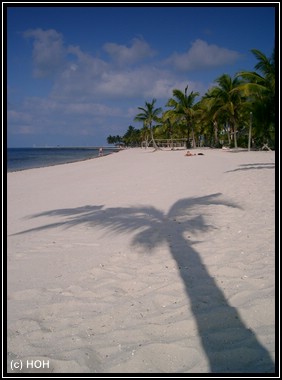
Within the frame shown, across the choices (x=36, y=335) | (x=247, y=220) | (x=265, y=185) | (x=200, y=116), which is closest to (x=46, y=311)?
(x=36, y=335)

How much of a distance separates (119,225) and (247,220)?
2.67m

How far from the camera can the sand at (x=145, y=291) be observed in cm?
241

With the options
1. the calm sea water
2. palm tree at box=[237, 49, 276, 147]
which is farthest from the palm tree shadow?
the calm sea water

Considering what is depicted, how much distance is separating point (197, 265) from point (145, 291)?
3.17 ft

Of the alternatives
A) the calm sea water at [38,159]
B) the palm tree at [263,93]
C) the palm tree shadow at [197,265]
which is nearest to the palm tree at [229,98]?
the palm tree at [263,93]

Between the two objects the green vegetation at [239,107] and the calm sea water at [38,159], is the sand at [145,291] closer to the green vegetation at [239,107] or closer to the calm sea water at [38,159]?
the green vegetation at [239,107]

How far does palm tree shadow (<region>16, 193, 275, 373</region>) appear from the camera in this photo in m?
2.31

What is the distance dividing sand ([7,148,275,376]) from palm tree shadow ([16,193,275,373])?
0.5 inches

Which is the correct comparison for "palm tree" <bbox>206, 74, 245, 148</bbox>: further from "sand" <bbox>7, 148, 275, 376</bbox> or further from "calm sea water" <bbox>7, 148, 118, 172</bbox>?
"sand" <bbox>7, 148, 275, 376</bbox>

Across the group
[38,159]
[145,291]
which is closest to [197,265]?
[145,291]

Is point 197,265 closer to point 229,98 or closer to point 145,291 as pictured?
point 145,291
